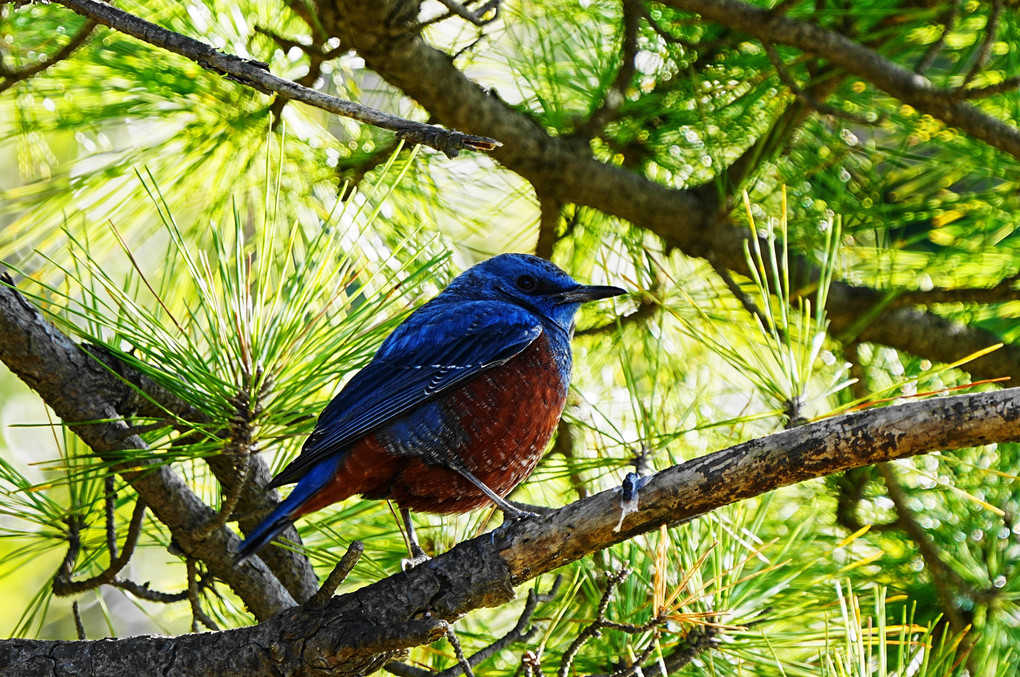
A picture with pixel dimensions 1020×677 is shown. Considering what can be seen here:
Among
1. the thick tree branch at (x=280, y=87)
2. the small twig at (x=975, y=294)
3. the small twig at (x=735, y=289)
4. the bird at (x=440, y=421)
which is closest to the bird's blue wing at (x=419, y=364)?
the bird at (x=440, y=421)

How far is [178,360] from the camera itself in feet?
6.05

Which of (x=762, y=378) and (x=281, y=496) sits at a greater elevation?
(x=281, y=496)

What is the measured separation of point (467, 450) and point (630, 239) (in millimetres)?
1141

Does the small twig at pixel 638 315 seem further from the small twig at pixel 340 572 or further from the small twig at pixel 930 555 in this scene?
the small twig at pixel 340 572

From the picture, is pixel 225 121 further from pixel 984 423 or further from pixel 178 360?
pixel 984 423

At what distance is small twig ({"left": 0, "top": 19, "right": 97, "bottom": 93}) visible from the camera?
2.17 metres

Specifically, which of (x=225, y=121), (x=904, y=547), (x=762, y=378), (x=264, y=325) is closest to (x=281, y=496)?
(x=264, y=325)

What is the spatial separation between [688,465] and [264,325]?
922mm

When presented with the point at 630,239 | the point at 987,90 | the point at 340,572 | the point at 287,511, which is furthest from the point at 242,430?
the point at 987,90

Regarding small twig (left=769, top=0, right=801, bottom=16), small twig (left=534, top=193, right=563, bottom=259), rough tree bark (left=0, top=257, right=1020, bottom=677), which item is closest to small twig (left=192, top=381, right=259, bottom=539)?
rough tree bark (left=0, top=257, right=1020, bottom=677)

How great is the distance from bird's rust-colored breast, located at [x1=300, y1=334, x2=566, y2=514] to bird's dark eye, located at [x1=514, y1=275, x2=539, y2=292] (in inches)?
17.9

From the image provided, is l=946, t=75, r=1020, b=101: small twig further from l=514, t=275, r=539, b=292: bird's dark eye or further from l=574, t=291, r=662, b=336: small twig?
l=514, t=275, r=539, b=292: bird's dark eye

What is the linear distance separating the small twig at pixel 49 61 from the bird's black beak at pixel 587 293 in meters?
1.34

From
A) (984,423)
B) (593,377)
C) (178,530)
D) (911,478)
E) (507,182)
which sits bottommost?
(984,423)
